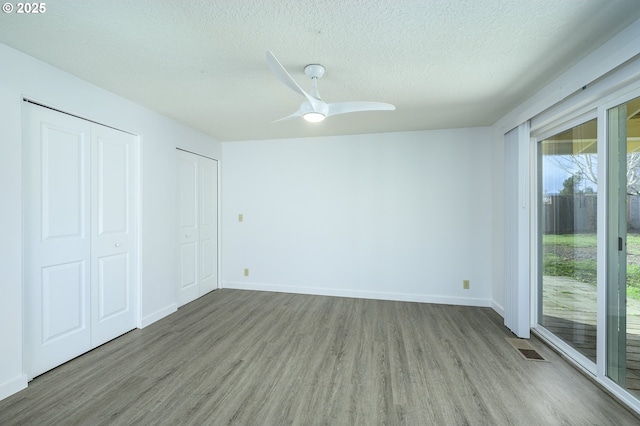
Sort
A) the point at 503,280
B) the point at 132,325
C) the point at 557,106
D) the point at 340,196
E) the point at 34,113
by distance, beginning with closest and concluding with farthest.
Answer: the point at 34,113 → the point at 557,106 → the point at 132,325 → the point at 503,280 → the point at 340,196

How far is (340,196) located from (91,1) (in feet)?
10.7

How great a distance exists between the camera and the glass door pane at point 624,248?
179cm

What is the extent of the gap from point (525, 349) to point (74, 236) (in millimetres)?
4318

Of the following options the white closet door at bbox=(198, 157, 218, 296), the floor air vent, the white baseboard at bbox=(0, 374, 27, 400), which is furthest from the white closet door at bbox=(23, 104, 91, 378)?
the floor air vent

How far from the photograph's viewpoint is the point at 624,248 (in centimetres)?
186

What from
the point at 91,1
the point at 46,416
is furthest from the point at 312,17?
the point at 46,416

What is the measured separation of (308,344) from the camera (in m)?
2.65

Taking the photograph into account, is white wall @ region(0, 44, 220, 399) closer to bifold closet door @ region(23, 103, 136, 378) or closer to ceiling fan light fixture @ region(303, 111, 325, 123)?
bifold closet door @ region(23, 103, 136, 378)

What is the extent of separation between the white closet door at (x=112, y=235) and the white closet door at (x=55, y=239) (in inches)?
3.2

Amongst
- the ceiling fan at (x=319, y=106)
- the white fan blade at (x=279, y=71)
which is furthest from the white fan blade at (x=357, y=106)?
the white fan blade at (x=279, y=71)

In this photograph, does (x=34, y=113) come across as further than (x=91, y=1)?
Yes

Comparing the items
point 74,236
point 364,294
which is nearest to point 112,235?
point 74,236

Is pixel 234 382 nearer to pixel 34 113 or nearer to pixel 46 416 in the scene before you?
pixel 46 416

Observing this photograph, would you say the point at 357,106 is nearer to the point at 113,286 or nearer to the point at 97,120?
the point at 97,120
